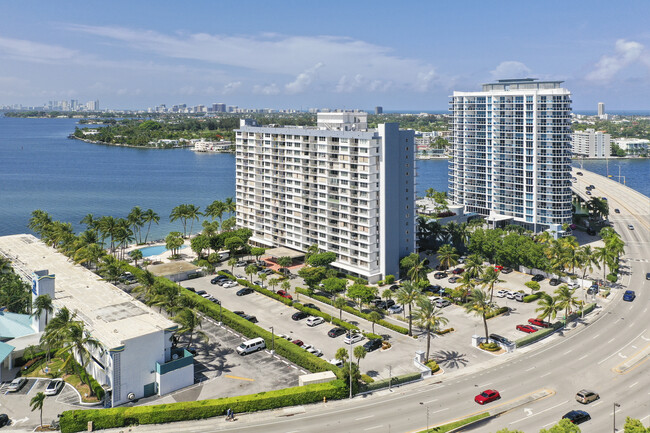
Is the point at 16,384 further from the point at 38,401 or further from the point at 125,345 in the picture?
the point at 125,345

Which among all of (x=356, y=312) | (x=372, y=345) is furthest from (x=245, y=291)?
(x=372, y=345)

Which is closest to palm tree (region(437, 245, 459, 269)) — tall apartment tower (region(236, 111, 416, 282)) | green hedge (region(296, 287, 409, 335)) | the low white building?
tall apartment tower (region(236, 111, 416, 282))

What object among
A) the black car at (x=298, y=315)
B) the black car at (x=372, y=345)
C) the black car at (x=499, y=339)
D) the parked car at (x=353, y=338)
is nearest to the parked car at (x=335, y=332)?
the parked car at (x=353, y=338)

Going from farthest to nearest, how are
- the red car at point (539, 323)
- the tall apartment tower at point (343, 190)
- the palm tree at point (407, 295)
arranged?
the tall apartment tower at point (343, 190), the red car at point (539, 323), the palm tree at point (407, 295)

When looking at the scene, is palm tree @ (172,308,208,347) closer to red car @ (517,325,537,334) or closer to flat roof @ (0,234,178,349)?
flat roof @ (0,234,178,349)

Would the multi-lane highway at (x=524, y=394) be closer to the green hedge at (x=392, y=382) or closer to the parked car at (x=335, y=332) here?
the green hedge at (x=392, y=382)
